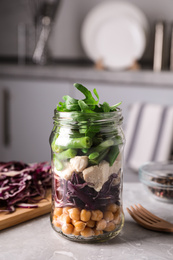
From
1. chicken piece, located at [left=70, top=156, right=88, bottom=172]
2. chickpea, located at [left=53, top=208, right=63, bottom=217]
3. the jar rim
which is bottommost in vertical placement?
chickpea, located at [left=53, top=208, right=63, bottom=217]

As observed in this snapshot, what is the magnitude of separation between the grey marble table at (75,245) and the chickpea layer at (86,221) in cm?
2

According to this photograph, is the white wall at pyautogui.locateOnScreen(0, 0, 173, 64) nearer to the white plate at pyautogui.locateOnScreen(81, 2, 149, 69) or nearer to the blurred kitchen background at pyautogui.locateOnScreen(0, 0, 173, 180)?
the blurred kitchen background at pyautogui.locateOnScreen(0, 0, 173, 180)

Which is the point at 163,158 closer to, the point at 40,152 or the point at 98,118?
the point at 40,152

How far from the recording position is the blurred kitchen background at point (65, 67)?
8.40 feet

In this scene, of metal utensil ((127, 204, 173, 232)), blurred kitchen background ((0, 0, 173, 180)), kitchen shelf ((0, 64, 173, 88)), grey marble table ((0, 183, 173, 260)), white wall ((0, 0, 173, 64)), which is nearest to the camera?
grey marble table ((0, 183, 173, 260))

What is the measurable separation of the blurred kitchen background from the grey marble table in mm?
1695

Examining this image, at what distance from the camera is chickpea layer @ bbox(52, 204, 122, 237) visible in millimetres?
719

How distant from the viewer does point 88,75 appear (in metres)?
2.62

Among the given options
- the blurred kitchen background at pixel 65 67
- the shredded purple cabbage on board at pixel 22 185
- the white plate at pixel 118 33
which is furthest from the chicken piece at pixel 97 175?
the white plate at pixel 118 33

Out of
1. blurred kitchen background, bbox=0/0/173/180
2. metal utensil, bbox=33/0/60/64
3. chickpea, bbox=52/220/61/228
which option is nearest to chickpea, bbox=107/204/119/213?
chickpea, bbox=52/220/61/228

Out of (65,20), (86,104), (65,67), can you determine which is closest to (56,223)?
(86,104)

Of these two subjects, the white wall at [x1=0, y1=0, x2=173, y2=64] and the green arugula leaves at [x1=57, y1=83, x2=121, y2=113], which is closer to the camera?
the green arugula leaves at [x1=57, y1=83, x2=121, y2=113]

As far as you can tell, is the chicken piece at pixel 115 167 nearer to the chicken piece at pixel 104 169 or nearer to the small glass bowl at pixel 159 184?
the chicken piece at pixel 104 169

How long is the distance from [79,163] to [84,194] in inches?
2.5
